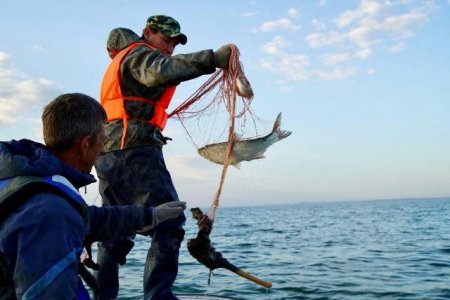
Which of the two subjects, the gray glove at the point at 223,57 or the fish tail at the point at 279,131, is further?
the fish tail at the point at 279,131

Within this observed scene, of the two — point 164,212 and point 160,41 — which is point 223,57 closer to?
point 160,41

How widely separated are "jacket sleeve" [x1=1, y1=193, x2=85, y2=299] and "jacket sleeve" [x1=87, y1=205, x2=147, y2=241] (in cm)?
86

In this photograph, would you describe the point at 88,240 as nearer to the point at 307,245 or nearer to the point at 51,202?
the point at 51,202

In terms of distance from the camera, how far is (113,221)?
3.08 meters

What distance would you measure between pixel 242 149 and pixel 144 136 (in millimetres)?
1066

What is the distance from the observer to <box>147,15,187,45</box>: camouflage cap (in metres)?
4.84

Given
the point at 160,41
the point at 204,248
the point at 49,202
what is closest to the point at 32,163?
the point at 49,202

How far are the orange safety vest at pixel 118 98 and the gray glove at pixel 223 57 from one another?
2.04 feet

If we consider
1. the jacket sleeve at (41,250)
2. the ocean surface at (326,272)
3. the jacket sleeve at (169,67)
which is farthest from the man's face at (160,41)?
the ocean surface at (326,272)

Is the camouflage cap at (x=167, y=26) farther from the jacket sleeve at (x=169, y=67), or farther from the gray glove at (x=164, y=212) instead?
the gray glove at (x=164, y=212)

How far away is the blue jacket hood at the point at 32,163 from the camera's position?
2.25 metres

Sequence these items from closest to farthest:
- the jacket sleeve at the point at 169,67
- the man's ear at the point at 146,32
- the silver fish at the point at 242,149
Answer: the jacket sleeve at the point at 169,67 < the man's ear at the point at 146,32 < the silver fish at the point at 242,149

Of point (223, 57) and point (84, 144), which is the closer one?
point (84, 144)

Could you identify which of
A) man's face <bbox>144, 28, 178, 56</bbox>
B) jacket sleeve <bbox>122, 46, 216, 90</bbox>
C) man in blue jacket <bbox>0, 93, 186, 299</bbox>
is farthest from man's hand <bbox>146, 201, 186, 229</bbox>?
man's face <bbox>144, 28, 178, 56</bbox>
